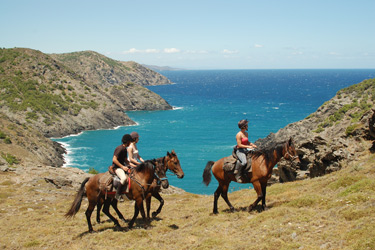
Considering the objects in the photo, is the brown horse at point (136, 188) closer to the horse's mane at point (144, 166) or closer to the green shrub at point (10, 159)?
the horse's mane at point (144, 166)

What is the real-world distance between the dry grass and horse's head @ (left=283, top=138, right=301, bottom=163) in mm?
1743

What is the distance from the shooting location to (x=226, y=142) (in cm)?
8962

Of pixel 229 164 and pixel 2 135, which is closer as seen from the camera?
pixel 229 164

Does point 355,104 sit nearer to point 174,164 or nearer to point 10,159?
point 10,159

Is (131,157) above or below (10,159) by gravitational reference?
above

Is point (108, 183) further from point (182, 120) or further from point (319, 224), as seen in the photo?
point (182, 120)

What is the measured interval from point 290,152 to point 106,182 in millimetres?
7466

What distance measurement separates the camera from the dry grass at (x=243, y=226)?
385 inches

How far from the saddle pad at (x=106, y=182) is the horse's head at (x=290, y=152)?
7101 mm

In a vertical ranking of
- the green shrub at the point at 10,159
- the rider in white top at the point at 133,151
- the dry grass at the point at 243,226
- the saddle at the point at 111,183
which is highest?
the rider in white top at the point at 133,151

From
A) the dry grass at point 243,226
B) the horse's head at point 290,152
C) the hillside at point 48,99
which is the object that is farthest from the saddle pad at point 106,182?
the hillside at point 48,99

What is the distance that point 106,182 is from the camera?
1300cm

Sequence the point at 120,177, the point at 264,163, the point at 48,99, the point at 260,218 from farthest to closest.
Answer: the point at 48,99 → the point at 264,163 → the point at 120,177 → the point at 260,218

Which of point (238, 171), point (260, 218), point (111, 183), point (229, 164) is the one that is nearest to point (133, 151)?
Answer: point (111, 183)
